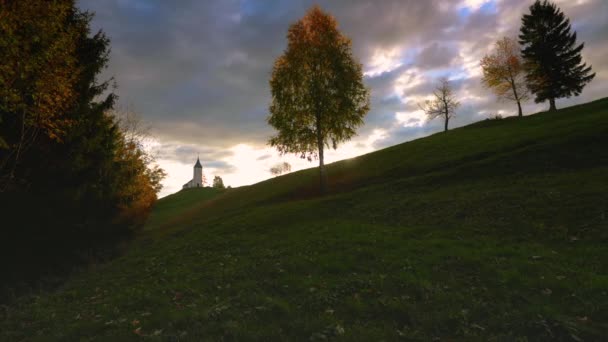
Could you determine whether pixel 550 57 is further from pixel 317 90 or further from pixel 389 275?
pixel 389 275

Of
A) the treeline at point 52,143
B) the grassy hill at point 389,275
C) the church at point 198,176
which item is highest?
the church at point 198,176

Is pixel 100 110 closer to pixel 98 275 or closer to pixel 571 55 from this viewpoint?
pixel 98 275

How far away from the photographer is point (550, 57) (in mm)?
57219

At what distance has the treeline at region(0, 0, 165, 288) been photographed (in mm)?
12484

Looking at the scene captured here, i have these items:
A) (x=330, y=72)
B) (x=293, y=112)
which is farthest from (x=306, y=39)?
(x=293, y=112)

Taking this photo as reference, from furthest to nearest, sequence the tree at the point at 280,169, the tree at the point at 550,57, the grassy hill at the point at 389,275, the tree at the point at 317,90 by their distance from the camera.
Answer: the tree at the point at 280,169, the tree at the point at 550,57, the tree at the point at 317,90, the grassy hill at the point at 389,275

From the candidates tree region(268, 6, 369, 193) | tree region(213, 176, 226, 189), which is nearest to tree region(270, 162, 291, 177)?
tree region(213, 176, 226, 189)

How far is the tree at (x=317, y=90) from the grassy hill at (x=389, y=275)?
37.8 feet

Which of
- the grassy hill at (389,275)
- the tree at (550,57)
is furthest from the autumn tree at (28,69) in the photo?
the tree at (550,57)

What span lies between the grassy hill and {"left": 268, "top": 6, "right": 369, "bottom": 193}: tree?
11534 millimetres

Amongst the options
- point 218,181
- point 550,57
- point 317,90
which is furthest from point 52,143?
point 218,181

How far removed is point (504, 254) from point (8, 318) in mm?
17742

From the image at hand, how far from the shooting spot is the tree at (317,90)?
34.7 m

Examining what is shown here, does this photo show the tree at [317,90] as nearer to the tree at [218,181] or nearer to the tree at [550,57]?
the tree at [550,57]
